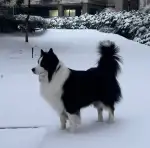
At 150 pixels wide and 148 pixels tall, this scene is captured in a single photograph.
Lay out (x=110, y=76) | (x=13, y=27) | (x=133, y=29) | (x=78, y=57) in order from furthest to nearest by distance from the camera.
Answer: (x=13, y=27)
(x=133, y=29)
(x=78, y=57)
(x=110, y=76)

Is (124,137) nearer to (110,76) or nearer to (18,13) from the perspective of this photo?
(110,76)

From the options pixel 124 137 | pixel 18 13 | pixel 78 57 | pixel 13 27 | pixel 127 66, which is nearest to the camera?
pixel 124 137

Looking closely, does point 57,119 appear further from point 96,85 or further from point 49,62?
point 49,62

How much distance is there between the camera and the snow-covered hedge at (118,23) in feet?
74.3

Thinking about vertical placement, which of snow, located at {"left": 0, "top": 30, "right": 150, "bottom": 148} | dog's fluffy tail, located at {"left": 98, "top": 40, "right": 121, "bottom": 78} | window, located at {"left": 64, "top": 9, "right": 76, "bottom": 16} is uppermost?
window, located at {"left": 64, "top": 9, "right": 76, "bottom": 16}

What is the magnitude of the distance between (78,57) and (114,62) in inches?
375

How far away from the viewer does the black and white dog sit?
17.9ft

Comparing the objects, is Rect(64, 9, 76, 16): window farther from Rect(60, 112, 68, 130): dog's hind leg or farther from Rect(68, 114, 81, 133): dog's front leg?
Rect(68, 114, 81, 133): dog's front leg

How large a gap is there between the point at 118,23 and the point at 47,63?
2339 centimetres

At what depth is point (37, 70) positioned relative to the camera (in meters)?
5.40

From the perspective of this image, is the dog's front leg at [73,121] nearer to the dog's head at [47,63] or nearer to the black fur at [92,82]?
the black fur at [92,82]

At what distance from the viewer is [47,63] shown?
17.6 ft

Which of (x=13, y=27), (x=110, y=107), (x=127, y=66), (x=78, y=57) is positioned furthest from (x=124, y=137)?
(x=13, y=27)

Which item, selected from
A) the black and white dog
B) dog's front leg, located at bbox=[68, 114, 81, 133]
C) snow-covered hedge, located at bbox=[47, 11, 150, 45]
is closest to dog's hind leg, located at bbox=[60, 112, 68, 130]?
the black and white dog
